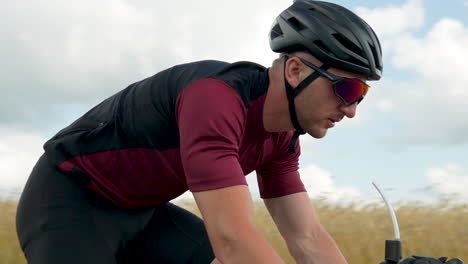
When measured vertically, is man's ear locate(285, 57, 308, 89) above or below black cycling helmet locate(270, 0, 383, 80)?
below

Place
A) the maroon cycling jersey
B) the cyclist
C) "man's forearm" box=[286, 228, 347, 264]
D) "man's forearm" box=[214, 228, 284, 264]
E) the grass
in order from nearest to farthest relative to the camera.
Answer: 1. "man's forearm" box=[214, 228, 284, 264]
2. the maroon cycling jersey
3. the cyclist
4. "man's forearm" box=[286, 228, 347, 264]
5. the grass

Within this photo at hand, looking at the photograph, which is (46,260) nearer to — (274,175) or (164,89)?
(164,89)

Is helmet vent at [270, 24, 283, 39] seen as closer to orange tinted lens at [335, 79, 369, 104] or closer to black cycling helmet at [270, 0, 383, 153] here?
black cycling helmet at [270, 0, 383, 153]

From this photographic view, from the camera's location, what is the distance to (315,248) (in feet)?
9.58

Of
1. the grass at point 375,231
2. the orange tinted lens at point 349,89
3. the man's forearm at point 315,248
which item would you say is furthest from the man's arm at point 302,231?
the grass at point 375,231

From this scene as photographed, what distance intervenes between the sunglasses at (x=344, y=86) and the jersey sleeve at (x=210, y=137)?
430 millimetres

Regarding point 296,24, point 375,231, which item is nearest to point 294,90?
point 296,24

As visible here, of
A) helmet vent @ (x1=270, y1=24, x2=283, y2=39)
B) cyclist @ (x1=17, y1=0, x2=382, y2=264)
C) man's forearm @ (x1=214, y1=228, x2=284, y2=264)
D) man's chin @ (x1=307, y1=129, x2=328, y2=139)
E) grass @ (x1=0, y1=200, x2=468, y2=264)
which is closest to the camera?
man's forearm @ (x1=214, y1=228, x2=284, y2=264)

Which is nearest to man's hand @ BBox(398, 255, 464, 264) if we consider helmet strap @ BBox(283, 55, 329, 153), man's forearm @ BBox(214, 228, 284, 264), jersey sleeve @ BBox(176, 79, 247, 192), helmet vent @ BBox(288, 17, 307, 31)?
man's forearm @ BBox(214, 228, 284, 264)

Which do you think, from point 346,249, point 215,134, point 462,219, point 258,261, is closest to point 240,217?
point 258,261

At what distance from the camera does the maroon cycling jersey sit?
7.02ft

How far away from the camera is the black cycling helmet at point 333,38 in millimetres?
2480

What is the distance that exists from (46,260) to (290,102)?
112 centimetres

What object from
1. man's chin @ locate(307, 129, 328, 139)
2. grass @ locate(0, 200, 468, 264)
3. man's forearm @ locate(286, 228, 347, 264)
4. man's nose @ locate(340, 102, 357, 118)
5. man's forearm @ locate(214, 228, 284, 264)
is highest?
man's nose @ locate(340, 102, 357, 118)
